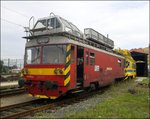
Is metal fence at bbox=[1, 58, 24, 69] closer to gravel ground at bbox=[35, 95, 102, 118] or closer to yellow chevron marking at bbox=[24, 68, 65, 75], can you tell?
yellow chevron marking at bbox=[24, 68, 65, 75]

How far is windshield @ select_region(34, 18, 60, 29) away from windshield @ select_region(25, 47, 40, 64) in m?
1.33

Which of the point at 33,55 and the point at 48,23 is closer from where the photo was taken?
the point at 33,55

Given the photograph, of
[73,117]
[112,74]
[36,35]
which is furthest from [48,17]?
[112,74]

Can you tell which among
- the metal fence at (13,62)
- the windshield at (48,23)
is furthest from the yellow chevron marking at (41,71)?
the metal fence at (13,62)

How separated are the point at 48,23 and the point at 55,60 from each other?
2407 millimetres

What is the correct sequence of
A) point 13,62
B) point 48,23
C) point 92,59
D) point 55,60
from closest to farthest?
1. point 55,60
2. point 48,23
3. point 92,59
4. point 13,62

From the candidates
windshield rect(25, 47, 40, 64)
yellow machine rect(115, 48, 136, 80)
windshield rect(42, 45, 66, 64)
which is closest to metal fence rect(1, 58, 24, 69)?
yellow machine rect(115, 48, 136, 80)

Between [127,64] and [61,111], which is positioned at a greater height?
Result: [127,64]

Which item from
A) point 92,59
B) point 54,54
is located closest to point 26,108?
point 54,54

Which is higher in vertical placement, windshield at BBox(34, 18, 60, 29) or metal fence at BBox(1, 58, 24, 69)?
windshield at BBox(34, 18, 60, 29)

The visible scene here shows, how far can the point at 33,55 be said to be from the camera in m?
11.3

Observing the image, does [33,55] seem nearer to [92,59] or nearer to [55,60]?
[55,60]

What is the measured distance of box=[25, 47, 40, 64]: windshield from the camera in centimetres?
1105

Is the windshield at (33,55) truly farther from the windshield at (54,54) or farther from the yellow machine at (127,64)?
the yellow machine at (127,64)
